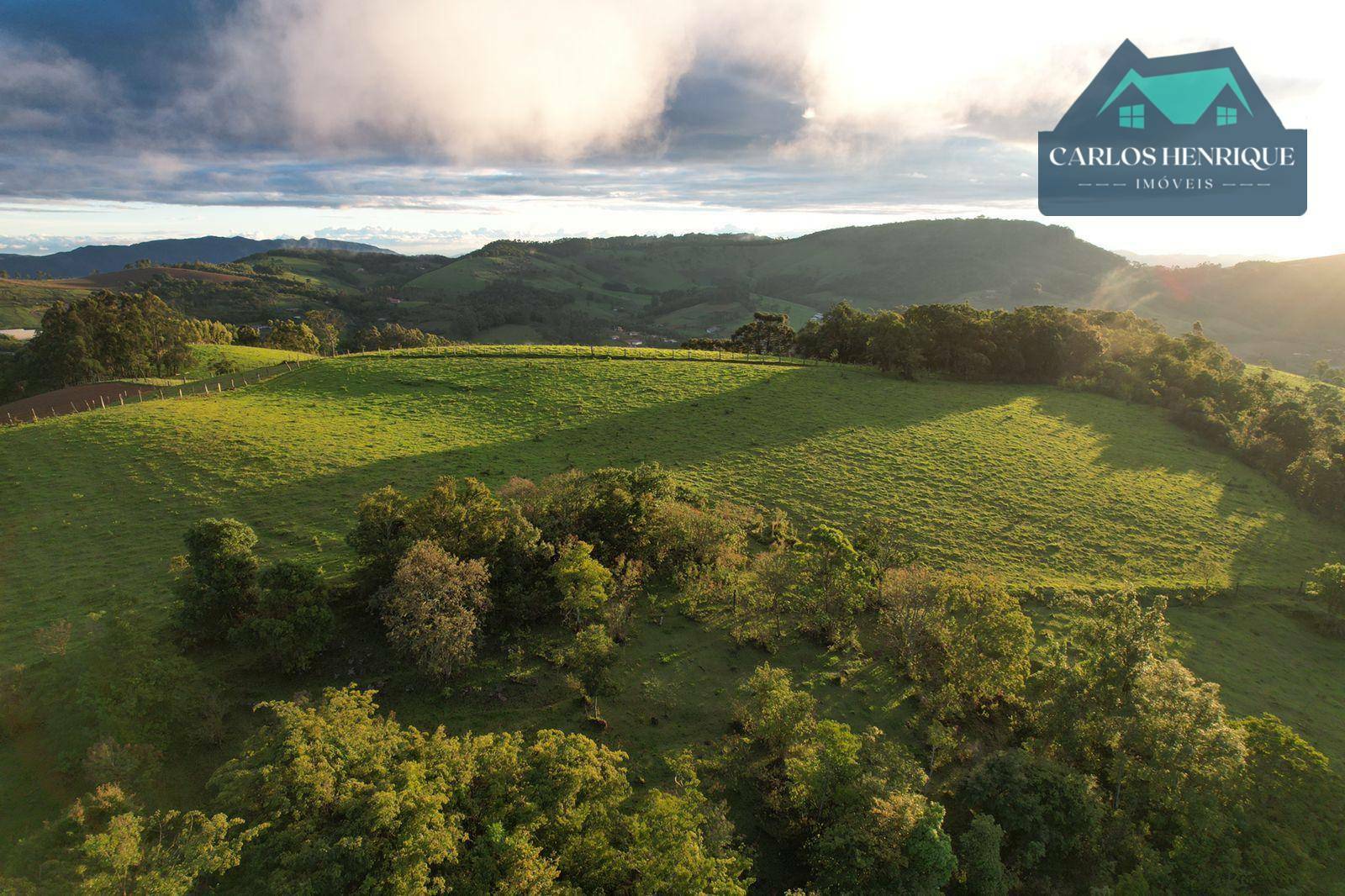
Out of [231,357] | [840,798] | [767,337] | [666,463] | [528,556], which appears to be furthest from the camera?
[767,337]

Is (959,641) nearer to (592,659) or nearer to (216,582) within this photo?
(592,659)

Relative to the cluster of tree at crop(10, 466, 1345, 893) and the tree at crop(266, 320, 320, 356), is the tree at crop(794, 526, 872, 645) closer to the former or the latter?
the cluster of tree at crop(10, 466, 1345, 893)

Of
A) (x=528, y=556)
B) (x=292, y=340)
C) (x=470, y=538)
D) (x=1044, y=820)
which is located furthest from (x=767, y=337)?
(x=292, y=340)

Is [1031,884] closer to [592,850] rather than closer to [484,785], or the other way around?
[592,850]

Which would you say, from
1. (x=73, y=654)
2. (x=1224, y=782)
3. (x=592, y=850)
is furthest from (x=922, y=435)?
(x=73, y=654)

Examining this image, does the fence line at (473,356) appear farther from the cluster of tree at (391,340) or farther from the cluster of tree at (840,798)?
the cluster of tree at (840,798)

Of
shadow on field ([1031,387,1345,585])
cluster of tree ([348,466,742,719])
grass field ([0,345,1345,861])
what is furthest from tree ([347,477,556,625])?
shadow on field ([1031,387,1345,585])
